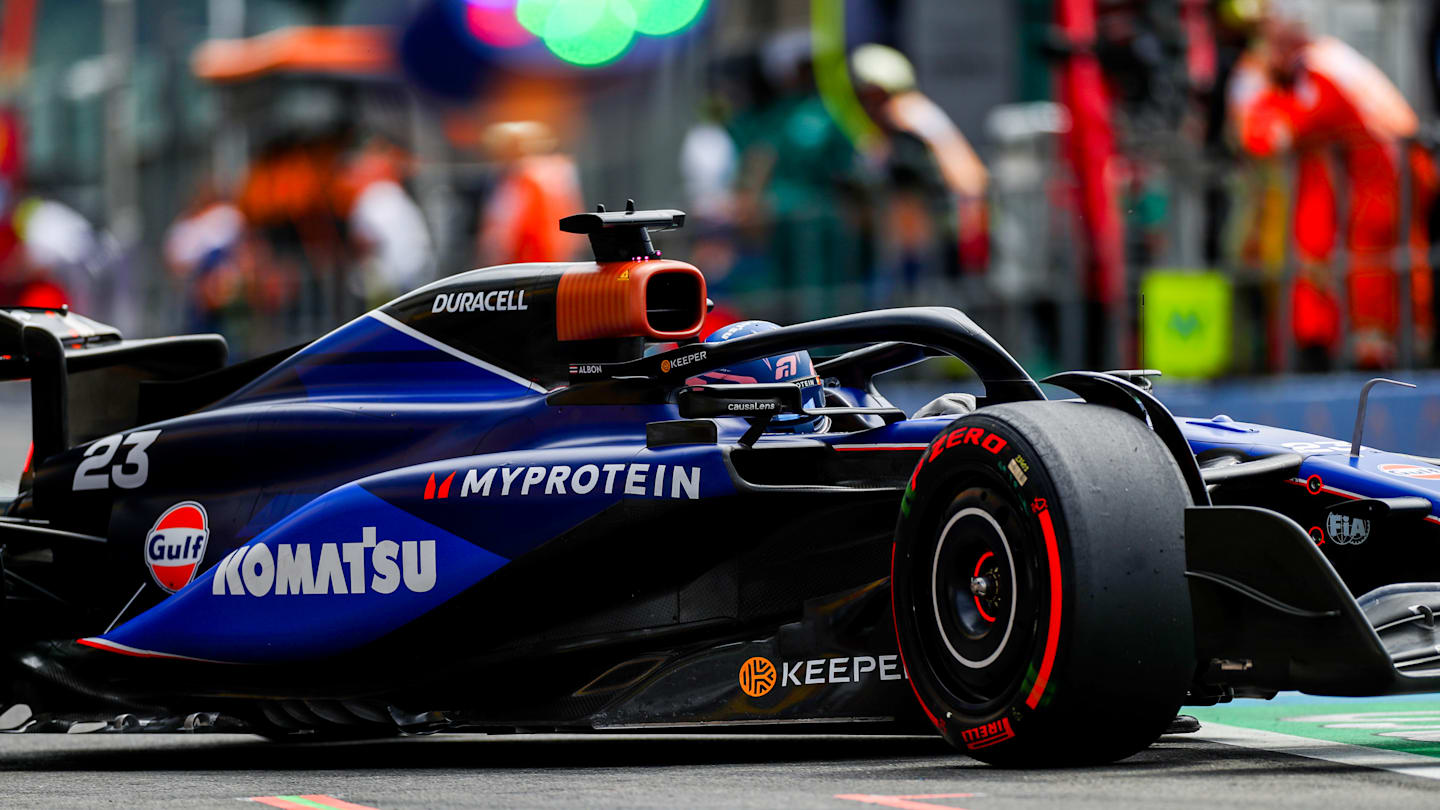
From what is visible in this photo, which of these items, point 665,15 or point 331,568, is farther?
point 665,15

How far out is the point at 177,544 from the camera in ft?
23.5

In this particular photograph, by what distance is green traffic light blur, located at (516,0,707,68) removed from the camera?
69.3 ft

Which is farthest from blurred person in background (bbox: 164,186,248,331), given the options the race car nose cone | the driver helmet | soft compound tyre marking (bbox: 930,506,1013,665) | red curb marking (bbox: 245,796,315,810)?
the race car nose cone

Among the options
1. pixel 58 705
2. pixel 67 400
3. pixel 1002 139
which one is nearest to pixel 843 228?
pixel 1002 139

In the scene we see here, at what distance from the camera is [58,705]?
7.06 meters

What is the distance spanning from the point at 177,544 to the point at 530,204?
8.78m

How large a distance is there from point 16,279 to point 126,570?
1972 cm

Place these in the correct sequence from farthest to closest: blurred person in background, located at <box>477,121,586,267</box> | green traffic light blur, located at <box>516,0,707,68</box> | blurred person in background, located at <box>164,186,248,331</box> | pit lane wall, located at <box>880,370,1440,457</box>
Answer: green traffic light blur, located at <box>516,0,707,68</box>, blurred person in background, located at <box>164,186,248,331</box>, blurred person in background, located at <box>477,121,586,267</box>, pit lane wall, located at <box>880,370,1440,457</box>

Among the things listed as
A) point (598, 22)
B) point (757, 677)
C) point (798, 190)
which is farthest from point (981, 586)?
point (598, 22)

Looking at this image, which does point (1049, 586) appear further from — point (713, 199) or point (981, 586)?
point (713, 199)

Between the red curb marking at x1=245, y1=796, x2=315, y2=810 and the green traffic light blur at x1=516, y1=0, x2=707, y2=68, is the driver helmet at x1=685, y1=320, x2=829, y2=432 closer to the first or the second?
the red curb marking at x1=245, y1=796, x2=315, y2=810

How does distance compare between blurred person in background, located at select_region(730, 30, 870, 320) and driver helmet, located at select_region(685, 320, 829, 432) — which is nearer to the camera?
driver helmet, located at select_region(685, 320, 829, 432)

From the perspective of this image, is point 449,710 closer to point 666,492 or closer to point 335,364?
point 666,492

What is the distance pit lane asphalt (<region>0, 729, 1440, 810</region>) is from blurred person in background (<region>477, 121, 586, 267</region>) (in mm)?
8286
